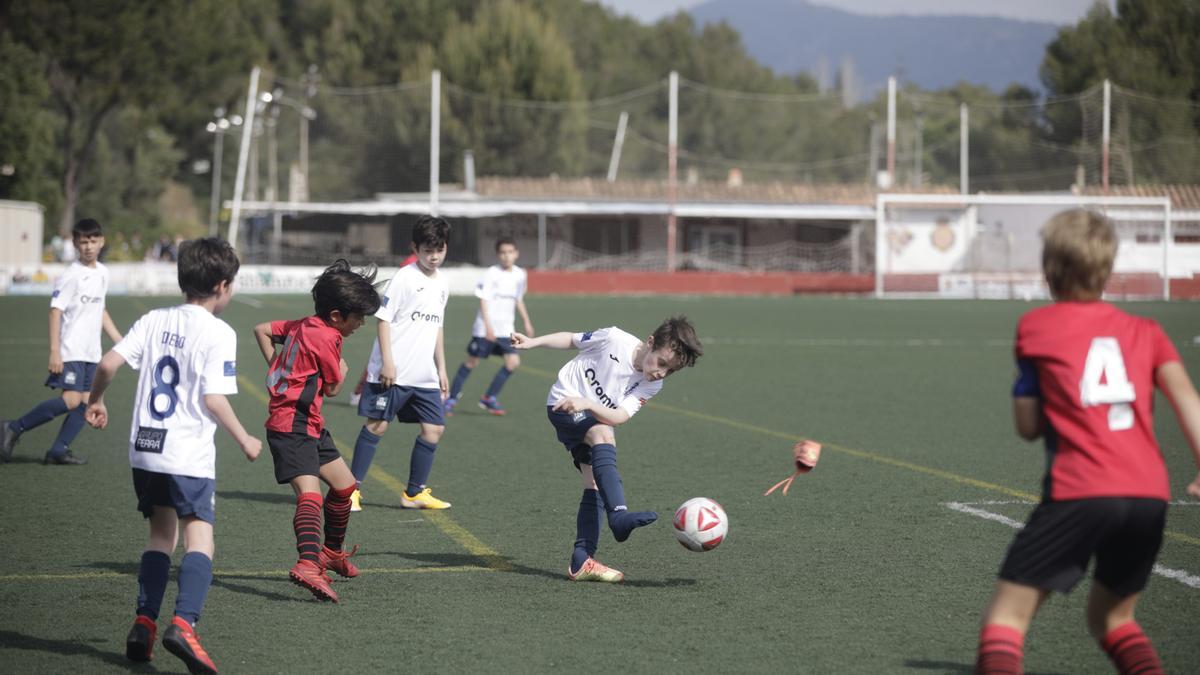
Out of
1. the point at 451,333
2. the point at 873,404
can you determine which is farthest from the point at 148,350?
the point at 451,333

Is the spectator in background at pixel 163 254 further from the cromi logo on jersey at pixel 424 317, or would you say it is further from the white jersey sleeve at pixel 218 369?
the white jersey sleeve at pixel 218 369

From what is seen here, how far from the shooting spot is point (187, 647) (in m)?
4.98

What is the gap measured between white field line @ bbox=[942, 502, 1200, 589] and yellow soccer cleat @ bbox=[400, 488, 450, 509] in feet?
11.0

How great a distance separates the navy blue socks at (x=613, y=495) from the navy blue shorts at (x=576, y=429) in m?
0.10

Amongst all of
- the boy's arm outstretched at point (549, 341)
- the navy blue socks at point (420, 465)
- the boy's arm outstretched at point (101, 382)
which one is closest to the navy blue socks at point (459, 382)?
the navy blue socks at point (420, 465)

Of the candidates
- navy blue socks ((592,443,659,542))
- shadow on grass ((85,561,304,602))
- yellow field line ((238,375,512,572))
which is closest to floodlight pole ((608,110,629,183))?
yellow field line ((238,375,512,572))

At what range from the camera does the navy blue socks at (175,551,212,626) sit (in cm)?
515

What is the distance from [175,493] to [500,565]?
7.88ft

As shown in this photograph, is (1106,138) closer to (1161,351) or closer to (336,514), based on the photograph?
(336,514)

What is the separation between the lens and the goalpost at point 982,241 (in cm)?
4875

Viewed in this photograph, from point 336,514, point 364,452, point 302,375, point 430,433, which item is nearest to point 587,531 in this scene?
point 336,514

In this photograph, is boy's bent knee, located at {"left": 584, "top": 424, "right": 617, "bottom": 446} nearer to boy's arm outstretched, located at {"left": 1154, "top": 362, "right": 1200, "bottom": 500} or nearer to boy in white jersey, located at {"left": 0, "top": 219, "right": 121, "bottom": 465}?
A: boy's arm outstretched, located at {"left": 1154, "top": 362, "right": 1200, "bottom": 500}

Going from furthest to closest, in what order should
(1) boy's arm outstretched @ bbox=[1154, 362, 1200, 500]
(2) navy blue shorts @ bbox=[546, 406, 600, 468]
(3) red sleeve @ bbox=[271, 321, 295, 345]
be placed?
1. (2) navy blue shorts @ bbox=[546, 406, 600, 468]
2. (3) red sleeve @ bbox=[271, 321, 295, 345]
3. (1) boy's arm outstretched @ bbox=[1154, 362, 1200, 500]

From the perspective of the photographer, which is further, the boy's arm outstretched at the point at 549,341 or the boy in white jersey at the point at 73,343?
the boy in white jersey at the point at 73,343
